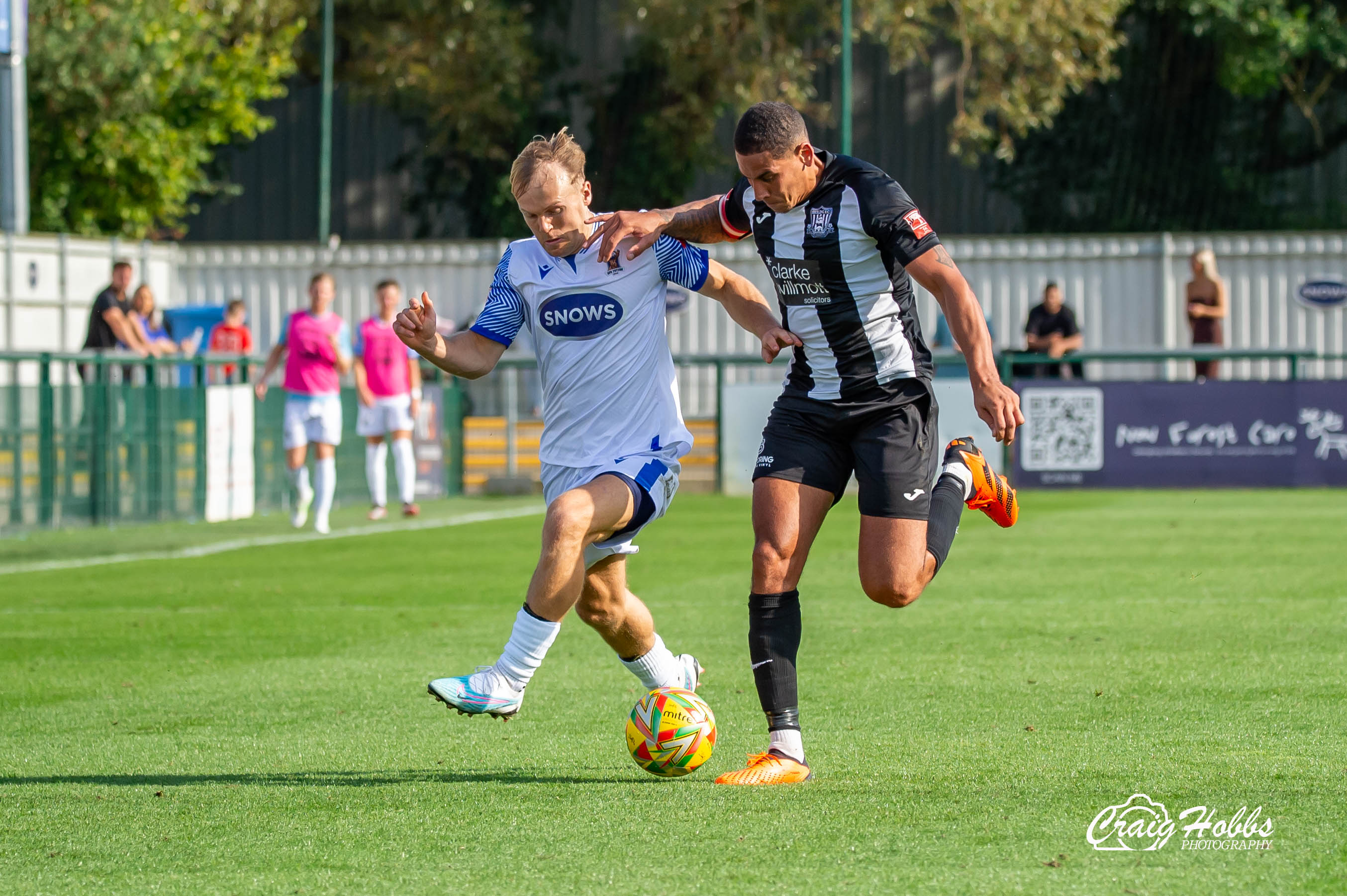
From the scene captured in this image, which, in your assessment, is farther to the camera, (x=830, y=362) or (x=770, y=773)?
(x=830, y=362)

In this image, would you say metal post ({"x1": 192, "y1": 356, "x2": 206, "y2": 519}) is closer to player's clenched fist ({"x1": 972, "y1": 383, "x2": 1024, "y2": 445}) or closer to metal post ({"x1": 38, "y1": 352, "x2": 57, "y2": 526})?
metal post ({"x1": 38, "y1": 352, "x2": 57, "y2": 526})

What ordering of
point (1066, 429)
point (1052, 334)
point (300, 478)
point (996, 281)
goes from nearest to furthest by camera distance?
point (300, 478) → point (1066, 429) → point (1052, 334) → point (996, 281)

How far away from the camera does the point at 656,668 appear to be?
570 cm

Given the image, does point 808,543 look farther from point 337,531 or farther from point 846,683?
point 337,531

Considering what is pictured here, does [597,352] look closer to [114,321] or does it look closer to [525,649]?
[525,649]

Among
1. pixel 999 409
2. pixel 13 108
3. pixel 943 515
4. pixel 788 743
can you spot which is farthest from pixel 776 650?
pixel 13 108

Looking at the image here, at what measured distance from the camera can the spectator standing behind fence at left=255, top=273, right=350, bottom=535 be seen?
49.3 feet

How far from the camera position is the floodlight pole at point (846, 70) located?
84.6 feet

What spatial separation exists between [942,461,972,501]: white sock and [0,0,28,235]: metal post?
1347cm

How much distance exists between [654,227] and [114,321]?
12.5 meters

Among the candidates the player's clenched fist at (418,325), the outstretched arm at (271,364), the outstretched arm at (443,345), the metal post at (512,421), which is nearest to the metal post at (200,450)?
the outstretched arm at (271,364)

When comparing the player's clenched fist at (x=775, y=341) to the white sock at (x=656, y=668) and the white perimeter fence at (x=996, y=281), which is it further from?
the white perimeter fence at (x=996, y=281)

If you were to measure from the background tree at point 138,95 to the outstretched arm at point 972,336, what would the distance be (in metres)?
27.1

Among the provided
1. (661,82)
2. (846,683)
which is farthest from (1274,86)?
(846,683)
